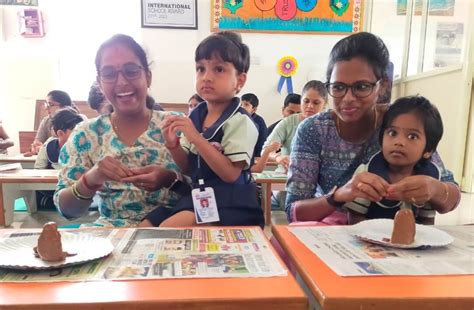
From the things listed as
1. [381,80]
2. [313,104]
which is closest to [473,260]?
[381,80]

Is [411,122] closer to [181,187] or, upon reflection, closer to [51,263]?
[181,187]

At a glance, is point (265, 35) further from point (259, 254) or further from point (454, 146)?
point (259, 254)

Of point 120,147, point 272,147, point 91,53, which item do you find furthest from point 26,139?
point 120,147

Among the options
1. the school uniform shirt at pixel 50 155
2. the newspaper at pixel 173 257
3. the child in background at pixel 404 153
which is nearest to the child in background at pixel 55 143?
the school uniform shirt at pixel 50 155

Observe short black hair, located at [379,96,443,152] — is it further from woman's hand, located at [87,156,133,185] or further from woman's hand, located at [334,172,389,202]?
woman's hand, located at [87,156,133,185]

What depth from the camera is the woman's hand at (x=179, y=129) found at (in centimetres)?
111

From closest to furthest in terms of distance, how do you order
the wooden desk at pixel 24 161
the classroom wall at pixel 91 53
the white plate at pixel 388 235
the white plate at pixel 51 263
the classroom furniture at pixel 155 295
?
the classroom furniture at pixel 155 295
the white plate at pixel 51 263
the white plate at pixel 388 235
the wooden desk at pixel 24 161
the classroom wall at pixel 91 53

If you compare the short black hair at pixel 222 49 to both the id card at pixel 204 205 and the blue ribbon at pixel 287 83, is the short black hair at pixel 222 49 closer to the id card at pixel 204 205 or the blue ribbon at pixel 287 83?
the id card at pixel 204 205

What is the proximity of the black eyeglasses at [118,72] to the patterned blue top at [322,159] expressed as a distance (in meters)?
0.59

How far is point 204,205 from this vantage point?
1139mm

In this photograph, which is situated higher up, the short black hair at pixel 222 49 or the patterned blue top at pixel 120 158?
the short black hair at pixel 222 49

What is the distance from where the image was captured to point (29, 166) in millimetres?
3920

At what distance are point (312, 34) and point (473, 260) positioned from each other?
200 inches

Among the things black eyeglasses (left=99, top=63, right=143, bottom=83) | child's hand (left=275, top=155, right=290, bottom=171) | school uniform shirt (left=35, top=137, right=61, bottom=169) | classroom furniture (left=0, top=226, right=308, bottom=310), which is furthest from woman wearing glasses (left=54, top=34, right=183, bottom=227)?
school uniform shirt (left=35, top=137, right=61, bottom=169)
